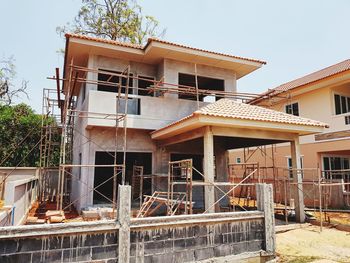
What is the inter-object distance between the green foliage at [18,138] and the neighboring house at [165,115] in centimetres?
702

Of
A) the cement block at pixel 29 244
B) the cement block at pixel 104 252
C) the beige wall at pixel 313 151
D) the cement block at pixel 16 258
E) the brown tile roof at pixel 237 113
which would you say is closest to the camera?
the cement block at pixel 16 258

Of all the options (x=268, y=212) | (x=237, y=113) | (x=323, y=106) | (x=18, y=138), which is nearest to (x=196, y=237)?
(x=268, y=212)

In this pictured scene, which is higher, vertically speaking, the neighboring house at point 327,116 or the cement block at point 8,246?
the neighboring house at point 327,116

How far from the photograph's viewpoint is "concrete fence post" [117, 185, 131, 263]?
206 inches

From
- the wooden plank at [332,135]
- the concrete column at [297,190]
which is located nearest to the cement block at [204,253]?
the concrete column at [297,190]

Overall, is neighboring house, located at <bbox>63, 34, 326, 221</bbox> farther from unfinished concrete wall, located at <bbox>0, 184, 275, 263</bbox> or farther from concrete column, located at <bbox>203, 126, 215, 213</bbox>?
unfinished concrete wall, located at <bbox>0, 184, 275, 263</bbox>

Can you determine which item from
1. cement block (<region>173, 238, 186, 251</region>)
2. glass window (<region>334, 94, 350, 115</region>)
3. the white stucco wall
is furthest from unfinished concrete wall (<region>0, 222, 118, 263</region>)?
glass window (<region>334, 94, 350, 115</region>)

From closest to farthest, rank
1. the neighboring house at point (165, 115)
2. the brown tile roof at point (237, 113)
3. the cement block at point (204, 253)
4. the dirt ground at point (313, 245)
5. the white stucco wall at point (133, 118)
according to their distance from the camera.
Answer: the cement block at point (204, 253) < the dirt ground at point (313, 245) < the brown tile roof at point (237, 113) < the neighboring house at point (165, 115) < the white stucco wall at point (133, 118)

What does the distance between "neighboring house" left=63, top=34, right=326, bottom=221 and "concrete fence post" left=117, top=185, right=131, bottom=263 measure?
3.48 meters

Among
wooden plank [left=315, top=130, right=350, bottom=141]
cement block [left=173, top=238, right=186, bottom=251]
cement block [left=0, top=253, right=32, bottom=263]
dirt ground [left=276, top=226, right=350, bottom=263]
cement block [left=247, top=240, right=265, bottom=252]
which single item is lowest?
dirt ground [left=276, top=226, right=350, bottom=263]

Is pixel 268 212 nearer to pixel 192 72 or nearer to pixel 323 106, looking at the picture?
pixel 192 72

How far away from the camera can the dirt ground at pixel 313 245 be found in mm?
6703

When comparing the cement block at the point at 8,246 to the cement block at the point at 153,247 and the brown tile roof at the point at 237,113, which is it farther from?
the brown tile roof at the point at 237,113

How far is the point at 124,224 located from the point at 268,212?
145 inches
